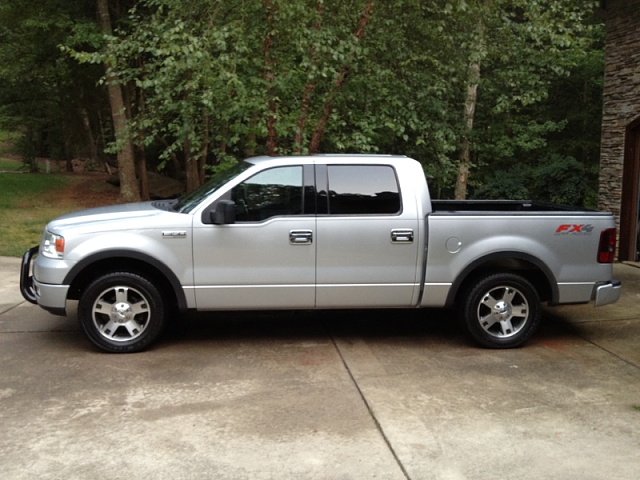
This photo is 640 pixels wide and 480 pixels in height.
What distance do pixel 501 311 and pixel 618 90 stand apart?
6999mm

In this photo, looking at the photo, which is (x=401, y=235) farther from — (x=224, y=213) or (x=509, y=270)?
(x=224, y=213)

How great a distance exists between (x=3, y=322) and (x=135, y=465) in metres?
4.25

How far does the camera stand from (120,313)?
6.33 metres

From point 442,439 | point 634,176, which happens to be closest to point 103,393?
point 442,439

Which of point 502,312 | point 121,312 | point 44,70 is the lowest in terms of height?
point 502,312

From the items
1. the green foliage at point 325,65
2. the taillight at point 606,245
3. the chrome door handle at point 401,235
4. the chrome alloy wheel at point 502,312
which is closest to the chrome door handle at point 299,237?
the chrome door handle at point 401,235

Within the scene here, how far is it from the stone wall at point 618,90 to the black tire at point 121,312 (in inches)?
344

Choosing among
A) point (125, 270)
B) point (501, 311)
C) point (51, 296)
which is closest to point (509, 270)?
point (501, 311)

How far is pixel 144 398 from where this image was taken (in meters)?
5.25

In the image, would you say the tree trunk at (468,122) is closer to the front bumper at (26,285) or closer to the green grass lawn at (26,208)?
the front bumper at (26,285)

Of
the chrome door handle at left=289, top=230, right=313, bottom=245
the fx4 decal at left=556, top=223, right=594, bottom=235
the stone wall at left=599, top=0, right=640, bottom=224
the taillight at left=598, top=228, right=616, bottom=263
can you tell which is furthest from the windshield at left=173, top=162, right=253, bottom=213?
the stone wall at left=599, top=0, right=640, bottom=224

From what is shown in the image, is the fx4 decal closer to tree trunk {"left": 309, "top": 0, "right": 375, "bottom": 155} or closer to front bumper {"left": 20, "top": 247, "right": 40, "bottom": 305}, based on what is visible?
tree trunk {"left": 309, "top": 0, "right": 375, "bottom": 155}

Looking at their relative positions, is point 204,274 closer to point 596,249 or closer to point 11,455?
point 11,455

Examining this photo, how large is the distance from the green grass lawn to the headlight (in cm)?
661
